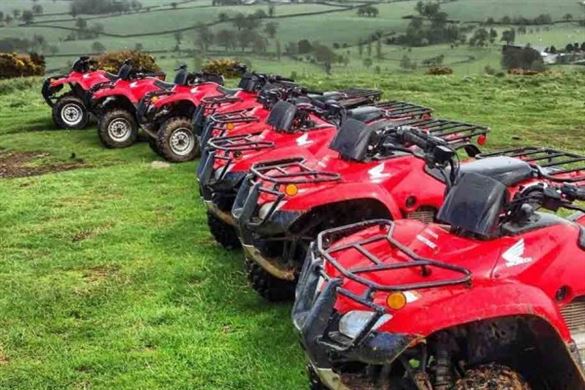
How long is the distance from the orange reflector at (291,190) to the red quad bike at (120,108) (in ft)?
30.1

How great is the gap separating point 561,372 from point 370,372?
0.84m

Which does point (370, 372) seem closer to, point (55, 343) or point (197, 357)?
point (197, 357)

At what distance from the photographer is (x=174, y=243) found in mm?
8406

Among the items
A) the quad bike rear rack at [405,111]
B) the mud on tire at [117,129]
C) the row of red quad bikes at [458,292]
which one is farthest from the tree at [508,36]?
the row of red quad bikes at [458,292]

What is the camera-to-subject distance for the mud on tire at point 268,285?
632cm

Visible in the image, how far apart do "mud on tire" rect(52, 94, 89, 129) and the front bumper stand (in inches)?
558

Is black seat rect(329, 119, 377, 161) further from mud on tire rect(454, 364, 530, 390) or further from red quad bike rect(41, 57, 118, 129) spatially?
red quad bike rect(41, 57, 118, 129)

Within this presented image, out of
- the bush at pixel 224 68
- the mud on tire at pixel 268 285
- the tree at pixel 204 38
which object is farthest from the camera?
the tree at pixel 204 38

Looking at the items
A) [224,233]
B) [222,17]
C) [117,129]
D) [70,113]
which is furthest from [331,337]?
[222,17]

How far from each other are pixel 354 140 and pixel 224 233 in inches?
89.8

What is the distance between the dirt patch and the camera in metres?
13.4

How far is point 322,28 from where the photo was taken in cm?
5078

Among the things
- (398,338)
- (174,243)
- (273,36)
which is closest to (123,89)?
(174,243)

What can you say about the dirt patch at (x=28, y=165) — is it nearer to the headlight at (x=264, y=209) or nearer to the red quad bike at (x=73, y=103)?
the red quad bike at (x=73, y=103)
